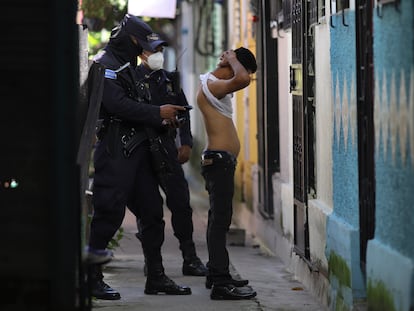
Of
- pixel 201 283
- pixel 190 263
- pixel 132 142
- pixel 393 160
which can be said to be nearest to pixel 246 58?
pixel 132 142

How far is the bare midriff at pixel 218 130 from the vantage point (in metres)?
9.31

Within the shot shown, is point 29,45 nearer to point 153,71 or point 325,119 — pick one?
point 325,119

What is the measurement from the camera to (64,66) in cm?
557

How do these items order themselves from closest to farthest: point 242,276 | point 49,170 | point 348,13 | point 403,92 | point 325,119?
point 49,170 < point 403,92 < point 348,13 < point 325,119 < point 242,276

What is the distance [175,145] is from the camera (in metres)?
10.5

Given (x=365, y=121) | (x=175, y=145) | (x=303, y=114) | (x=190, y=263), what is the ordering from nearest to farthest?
(x=365, y=121)
(x=303, y=114)
(x=175, y=145)
(x=190, y=263)

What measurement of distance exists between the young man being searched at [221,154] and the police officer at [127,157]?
31 cm

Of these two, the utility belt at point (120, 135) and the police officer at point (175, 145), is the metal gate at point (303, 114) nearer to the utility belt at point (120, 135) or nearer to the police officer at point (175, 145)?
the police officer at point (175, 145)

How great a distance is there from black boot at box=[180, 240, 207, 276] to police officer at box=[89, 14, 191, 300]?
1091 millimetres

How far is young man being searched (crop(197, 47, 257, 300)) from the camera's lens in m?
9.27

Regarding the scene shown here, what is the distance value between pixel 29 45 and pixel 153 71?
179 inches

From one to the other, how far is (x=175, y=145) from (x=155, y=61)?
83 centimetres

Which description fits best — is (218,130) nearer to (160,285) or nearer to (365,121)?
(160,285)

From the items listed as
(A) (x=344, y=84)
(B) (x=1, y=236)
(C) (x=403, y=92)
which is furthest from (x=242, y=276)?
(B) (x=1, y=236)
